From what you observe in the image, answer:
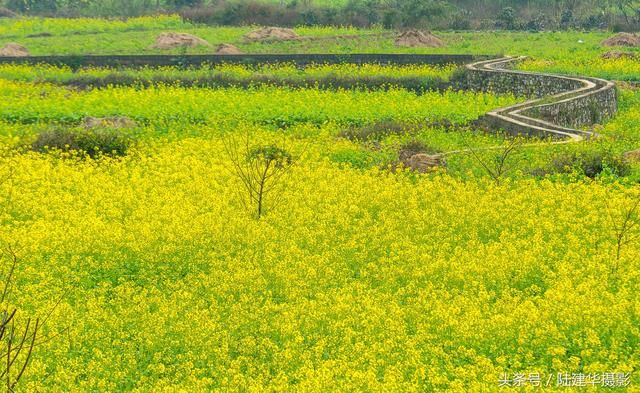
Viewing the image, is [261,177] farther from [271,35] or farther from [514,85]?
[271,35]

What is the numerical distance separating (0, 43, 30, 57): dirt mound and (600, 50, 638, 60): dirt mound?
27550 mm

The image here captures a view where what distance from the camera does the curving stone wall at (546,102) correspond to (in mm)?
23719

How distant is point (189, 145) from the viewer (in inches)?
898

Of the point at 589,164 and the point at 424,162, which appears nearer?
the point at 589,164

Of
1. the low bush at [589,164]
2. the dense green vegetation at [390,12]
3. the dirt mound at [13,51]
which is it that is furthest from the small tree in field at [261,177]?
the dense green vegetation at [390,12]

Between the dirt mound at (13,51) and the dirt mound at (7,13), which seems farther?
the dirt mound at (7,13)

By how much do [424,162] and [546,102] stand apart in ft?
26.7

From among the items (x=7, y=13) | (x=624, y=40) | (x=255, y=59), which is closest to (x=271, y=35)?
(x=255, y=59)

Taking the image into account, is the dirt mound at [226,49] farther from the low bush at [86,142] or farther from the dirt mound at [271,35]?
the low bush at [86,142]

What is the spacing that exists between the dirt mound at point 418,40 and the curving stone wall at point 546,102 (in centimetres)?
1042

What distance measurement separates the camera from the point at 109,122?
25391 mm

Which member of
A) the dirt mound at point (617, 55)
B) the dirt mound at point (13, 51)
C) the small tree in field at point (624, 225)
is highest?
the dirt mound at point (617, 55)

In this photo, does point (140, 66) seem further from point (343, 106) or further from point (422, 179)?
point (422, 179)

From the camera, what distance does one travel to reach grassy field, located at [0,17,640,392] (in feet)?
36.7
